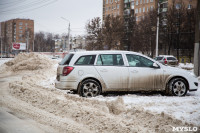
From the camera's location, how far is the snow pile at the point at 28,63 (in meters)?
18.3

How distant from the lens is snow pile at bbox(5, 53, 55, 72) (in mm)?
18281

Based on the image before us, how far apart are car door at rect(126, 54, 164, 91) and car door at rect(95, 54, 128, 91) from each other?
0.21 meters

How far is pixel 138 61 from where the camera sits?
7930 mm

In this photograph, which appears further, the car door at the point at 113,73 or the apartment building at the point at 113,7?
the apartment building at the point at 113,7

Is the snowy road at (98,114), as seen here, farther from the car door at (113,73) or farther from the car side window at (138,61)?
the car side window at (138,61)

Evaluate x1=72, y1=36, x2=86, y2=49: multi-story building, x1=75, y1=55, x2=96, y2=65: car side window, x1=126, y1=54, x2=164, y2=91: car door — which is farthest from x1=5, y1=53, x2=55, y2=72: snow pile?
x1=72, y1=36, x2=86, y2=49: multi-story building

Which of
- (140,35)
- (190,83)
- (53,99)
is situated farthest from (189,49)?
(53,99)

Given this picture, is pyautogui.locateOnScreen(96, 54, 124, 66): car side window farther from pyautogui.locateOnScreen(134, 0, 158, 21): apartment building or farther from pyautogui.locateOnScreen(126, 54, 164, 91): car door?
pyautogui.locateOnScreen(134, 0, 158, 21): apartment building

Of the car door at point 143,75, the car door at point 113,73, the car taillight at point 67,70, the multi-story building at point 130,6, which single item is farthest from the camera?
the multi-story building at point 130,6

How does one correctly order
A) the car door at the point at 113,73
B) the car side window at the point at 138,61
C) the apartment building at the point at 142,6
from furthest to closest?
1. the apartment building at the point at 142,6
2. the car side window at the point at 138,61
3. the car door at the point at 113,73

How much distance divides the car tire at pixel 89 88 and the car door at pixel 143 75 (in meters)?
1.13

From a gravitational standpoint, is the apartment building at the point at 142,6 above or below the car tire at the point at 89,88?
above

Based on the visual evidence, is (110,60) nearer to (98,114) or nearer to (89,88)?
(89,88)

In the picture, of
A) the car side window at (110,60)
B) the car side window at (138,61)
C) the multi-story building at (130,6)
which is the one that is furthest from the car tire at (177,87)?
the multi-story building at (130,6)
